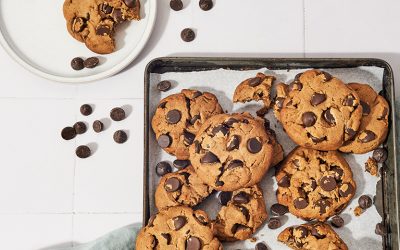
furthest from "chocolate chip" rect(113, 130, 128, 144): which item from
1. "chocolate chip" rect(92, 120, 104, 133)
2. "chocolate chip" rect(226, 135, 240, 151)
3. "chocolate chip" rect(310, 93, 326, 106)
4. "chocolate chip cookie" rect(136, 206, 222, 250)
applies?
"chocolate chip" rect(310, 93, 326, 106)

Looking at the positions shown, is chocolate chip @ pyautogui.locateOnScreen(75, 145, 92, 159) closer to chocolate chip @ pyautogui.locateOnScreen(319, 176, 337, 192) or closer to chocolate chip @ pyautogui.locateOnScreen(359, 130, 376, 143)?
chocolate chip @ pyautogui.locateOnScreen(319, 176, 337, 192)

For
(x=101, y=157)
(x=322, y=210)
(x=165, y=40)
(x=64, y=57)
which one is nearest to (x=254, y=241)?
(x=322, y=210)

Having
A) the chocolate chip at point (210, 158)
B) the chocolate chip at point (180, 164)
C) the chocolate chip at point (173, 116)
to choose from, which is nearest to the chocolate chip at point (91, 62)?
the chocolate chip at point (173, 116)

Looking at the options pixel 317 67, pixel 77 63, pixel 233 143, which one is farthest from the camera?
pixel 77 63

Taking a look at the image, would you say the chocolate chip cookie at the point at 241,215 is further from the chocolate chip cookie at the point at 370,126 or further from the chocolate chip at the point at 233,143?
the chocolate chip cookie at the point at 370,126

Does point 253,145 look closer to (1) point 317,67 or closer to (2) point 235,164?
(2) point 235,164

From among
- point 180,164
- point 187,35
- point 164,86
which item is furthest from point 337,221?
point 187,35
